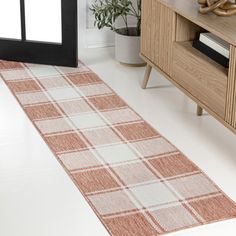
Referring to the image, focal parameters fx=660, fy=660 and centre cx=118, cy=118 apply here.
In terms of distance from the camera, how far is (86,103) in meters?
3.43

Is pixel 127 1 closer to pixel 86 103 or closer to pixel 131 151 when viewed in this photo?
pixel 86 103

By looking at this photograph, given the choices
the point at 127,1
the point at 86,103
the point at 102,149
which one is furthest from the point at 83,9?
the point at 102,149

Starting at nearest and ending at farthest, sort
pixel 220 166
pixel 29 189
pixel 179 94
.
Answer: pixel 29 189
pixel 220 166
pixel 179 94

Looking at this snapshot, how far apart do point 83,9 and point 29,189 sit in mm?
1842

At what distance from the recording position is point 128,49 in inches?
154

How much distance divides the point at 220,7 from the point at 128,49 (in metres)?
0.99

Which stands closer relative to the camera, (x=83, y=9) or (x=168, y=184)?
(x=168, y=184)

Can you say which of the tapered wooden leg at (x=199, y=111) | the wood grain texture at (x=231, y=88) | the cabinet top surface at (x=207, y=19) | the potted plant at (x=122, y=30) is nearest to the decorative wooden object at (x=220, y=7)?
the cabinet top surface at (x=207, y=19)

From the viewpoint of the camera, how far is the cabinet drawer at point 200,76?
284 cm

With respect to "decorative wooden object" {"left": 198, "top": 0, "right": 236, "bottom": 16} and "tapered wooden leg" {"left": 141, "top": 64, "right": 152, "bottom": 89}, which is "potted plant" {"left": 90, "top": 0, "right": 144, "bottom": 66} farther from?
"decorative wooden object" {"left": 198, "top": 0, "right": 236, "bottom": 16}

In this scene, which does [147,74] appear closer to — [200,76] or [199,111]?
[199,111]

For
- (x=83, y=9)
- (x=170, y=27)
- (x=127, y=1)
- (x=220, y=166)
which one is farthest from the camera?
(x=83, y=9)

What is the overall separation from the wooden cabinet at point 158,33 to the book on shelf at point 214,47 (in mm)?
170

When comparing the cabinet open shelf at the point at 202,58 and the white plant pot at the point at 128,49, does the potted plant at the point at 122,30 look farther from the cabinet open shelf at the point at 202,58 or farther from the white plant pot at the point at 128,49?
the cabinet open shelf at the point at 202,58
